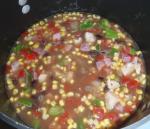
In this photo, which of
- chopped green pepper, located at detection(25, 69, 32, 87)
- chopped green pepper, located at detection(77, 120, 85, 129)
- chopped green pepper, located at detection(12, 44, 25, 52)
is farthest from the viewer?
chopped green pepper, located at detection(12, 44, 25, 52)

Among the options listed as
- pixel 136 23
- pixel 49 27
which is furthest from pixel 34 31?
pixel 136 23

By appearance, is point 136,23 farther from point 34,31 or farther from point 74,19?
point 34,31

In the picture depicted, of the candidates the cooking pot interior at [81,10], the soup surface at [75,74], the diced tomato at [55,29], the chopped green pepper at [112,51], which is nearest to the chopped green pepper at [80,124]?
the soup surface at [75,74]

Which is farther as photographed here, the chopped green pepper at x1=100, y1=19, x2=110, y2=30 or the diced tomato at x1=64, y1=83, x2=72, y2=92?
the chopped green pepper at x1=100, y1=19, x2=110, y2=30

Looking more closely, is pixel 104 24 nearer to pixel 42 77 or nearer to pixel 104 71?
pixel 104 71

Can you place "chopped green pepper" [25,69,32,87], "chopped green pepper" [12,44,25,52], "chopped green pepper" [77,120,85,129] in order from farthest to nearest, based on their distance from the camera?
"chopped green pepper" [12,44,25,52]
"chopped green pepper" [25,69,32,87]
"chopped green pepper" [77,120,85,129]

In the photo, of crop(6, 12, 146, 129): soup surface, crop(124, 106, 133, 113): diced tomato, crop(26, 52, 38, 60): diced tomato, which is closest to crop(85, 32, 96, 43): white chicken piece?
crop(6, 12, 146, 129): soup surface

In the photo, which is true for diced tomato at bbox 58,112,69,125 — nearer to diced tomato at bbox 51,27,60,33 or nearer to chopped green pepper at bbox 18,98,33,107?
chopped green pepper at bbox 18,98,33,107

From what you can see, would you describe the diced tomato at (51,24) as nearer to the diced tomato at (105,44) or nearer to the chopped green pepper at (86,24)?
the chopped green pepper at (86,24)
